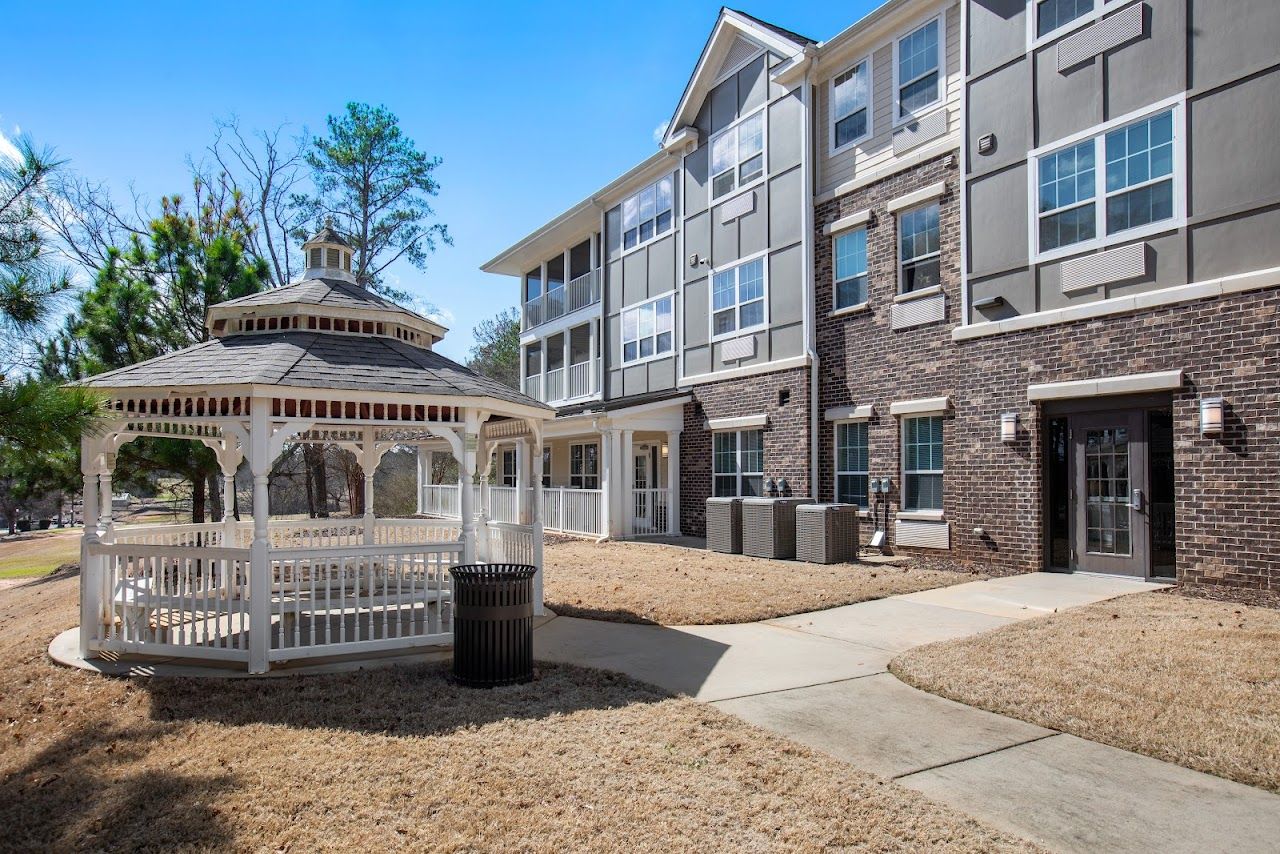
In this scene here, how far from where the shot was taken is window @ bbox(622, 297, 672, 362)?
2022 cm

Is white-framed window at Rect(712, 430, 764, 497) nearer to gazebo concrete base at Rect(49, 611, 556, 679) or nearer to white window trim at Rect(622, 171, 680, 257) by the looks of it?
white window trim at Rect(622, 171, 680, 257)

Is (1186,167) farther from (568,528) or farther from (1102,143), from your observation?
(568,528)

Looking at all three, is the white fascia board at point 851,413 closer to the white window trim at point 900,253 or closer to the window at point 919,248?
the white window trim at point 900,253

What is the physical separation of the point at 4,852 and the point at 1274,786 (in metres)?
6.62

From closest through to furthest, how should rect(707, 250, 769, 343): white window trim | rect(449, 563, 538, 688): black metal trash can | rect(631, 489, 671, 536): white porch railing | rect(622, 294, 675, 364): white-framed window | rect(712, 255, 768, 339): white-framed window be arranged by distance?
1. rect(449, 563, 538, 688): black metal trash can
2. rect(707, 250, 769, 343): white window trim
3. rect(712, 255, 768, 339): white-framed window
4. rect(631, 489, 671, 536): white porch railing
5. rect(622, 294, 675, 364): white-framed window

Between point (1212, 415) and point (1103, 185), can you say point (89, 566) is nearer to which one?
point (1212, 415)

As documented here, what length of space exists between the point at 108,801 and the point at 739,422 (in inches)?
544

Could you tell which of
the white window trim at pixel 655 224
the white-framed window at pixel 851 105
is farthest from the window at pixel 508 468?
the white-framed window at pixel 851 105

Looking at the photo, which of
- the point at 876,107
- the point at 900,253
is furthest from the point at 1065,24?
the point at 900,253

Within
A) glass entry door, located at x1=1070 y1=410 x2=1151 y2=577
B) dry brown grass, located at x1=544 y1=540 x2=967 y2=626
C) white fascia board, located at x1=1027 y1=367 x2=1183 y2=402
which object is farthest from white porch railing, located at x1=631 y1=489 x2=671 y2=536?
glass entry door, located at x1=1070 y1=410 x2=1151 y2=577

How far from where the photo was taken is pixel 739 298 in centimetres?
1753

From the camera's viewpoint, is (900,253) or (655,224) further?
(655,224)

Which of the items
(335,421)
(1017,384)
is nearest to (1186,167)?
(1017,384)

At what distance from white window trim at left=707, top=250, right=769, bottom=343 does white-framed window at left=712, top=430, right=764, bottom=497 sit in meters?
2.21
